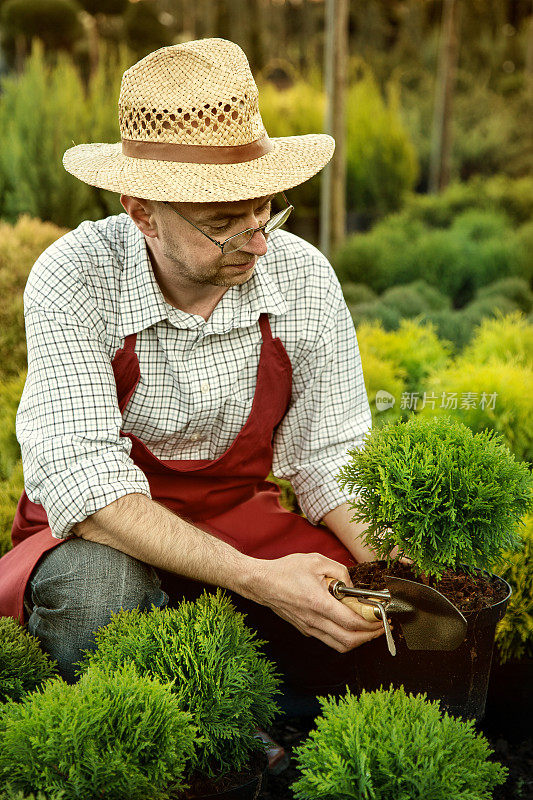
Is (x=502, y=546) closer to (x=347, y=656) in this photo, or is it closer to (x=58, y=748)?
(x=347, y=656)

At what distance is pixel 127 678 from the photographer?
159cm

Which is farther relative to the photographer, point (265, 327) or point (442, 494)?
point (265, 327)

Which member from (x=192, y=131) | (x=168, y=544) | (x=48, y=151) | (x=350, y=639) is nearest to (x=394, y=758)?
(x=350, y=639)

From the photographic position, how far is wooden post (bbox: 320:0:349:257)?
527 centimetres

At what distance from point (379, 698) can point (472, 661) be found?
322 millimetres

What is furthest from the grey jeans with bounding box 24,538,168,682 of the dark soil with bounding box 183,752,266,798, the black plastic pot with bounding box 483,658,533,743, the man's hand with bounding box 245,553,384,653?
the black plastic pot with bounding box 483,658,533,743

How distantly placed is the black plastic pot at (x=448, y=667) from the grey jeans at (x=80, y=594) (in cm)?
57

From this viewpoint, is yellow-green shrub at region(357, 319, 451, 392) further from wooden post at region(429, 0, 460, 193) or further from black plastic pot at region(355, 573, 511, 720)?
wooden post at region(429, 0, 460, 193)

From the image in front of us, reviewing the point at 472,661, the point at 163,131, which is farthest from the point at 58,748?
the point at 163,131

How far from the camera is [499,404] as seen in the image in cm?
301

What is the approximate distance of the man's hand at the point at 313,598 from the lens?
1.81 meters

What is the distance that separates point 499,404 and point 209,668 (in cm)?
167

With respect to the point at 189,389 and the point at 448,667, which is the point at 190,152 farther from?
the point at 448,667

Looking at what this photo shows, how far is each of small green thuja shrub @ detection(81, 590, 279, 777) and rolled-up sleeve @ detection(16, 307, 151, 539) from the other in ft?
1.01
